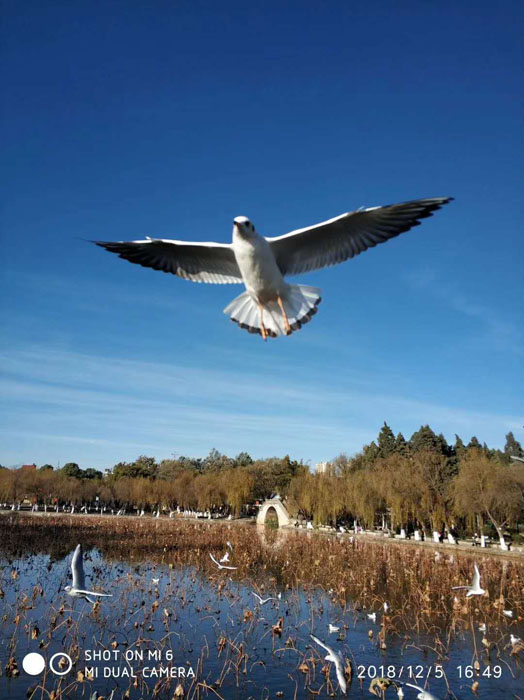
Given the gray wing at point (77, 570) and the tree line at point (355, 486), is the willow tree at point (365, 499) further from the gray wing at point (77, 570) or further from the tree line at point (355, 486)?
the gray wing at point (77, 570)

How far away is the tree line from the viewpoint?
28.8 m

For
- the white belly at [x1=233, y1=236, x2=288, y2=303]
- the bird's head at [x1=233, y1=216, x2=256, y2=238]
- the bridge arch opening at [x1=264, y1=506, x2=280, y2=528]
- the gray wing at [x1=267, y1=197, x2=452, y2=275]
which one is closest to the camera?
the bird's head at [x1=233, y1=216, x2=256, y2=238]

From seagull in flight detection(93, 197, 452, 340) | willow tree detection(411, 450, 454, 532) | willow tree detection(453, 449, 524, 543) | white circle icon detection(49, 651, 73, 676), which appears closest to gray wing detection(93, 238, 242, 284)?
seagull in flight detection(93, 197, 452, 340)

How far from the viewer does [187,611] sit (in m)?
12.7

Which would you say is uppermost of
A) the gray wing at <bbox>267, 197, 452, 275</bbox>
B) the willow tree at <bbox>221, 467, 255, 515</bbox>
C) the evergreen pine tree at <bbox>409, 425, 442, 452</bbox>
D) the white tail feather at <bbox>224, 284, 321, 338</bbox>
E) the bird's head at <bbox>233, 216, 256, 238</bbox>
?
the evergreen pine tree at <bbox>409, 425, 442, 452</bbox>

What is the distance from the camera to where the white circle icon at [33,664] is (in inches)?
335

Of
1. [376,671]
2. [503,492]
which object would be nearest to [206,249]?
[376,671]

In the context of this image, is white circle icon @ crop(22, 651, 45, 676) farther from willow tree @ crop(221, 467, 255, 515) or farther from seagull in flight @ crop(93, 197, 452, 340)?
willow tree @ crop(221, 467, 255, 515)

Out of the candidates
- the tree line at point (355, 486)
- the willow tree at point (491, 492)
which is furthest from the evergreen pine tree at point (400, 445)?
the willow tree at point (491, 492)

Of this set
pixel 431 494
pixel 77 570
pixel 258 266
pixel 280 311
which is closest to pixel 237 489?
pixel 431 494

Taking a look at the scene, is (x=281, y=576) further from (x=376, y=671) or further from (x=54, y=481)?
(x=54, y=481)

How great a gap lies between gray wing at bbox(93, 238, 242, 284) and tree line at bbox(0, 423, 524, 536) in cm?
2517

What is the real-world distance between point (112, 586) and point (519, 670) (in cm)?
1009

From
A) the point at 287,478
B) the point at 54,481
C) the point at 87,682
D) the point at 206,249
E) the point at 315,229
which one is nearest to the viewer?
the point at 315,229
